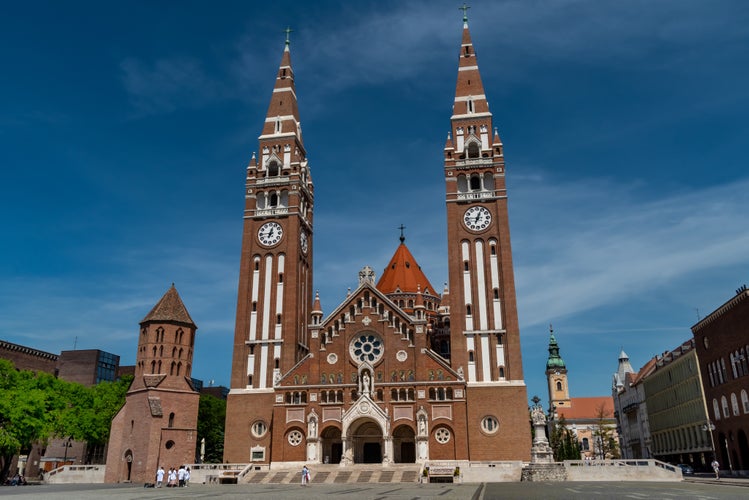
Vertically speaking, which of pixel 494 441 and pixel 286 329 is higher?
pixel 286 329

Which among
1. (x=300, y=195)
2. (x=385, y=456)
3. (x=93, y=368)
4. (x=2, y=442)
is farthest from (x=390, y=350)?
(x=93, y=368)

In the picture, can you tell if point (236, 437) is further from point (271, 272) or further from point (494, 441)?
point (494, 441)

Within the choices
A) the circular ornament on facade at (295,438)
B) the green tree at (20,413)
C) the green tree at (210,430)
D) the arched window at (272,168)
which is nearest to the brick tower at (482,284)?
the circular ornament on facade at (295,438)

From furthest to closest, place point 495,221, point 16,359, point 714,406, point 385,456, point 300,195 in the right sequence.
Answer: point 16,359 → point 300,195 → point 495,221 → point 714,406 → point 385,456

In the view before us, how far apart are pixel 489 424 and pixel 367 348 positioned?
1293 cm

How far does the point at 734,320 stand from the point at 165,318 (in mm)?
49802

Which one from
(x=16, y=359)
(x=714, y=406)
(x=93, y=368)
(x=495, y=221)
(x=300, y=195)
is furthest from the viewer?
(x=93, y=368)

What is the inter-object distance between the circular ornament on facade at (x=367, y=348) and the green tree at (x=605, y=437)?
61275 mm

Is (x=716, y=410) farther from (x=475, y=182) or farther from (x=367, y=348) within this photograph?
(x=367, y=348)

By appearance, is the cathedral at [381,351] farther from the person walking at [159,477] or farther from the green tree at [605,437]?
the green tree at [605,437]

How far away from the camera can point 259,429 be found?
5753cm

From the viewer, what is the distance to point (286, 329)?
198 ft

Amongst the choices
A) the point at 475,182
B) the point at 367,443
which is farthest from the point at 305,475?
the point at 475,182

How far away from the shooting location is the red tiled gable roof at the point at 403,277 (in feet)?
268
